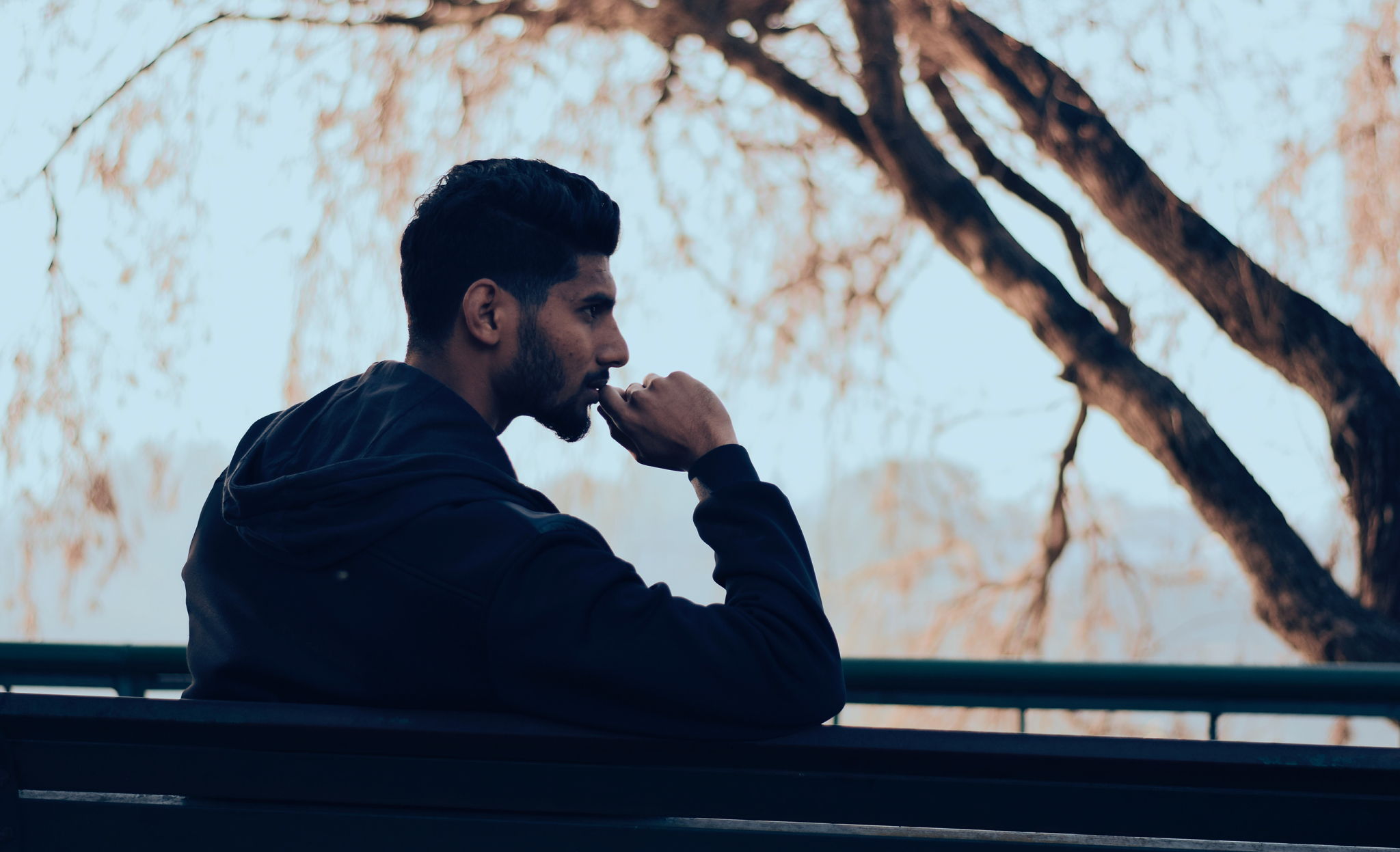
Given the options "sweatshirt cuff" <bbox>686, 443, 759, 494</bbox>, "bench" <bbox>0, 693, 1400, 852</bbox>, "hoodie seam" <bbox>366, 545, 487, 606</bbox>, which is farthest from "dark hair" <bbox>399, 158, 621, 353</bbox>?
"bench" <bbox>0, 693, 1400, 852</bbox>

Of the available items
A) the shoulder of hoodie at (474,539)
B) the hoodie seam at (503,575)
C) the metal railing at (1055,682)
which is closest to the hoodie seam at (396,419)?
the shoulder of hoodie at (474,539)

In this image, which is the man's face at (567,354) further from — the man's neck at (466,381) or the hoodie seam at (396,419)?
the hoodie seam at (396,419)

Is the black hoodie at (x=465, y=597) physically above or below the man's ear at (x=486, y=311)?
below

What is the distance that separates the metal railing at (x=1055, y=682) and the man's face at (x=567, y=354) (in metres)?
0.96

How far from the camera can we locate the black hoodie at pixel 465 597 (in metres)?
1.02

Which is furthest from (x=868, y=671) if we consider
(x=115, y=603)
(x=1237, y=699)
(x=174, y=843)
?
(x=115, y=603)

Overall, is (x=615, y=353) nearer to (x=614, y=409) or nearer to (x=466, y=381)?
(x=614, y=409)

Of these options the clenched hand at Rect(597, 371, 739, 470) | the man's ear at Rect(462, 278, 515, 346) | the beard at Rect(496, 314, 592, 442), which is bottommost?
the clenched hand at Rect(597, 371, 739, 470)

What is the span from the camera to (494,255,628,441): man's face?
4.77 ft

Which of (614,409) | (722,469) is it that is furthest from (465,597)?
(614,409)

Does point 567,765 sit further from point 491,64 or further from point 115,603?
point 491,64

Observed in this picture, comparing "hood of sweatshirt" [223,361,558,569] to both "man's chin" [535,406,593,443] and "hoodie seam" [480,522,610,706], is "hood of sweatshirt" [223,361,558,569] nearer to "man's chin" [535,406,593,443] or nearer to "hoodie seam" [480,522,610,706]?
"hoodie seam" [480,522,610,706]

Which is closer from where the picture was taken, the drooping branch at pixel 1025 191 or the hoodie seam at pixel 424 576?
the hoodie seam at pixel 424 576

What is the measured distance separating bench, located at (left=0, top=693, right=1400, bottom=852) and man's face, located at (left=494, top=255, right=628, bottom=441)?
0.51 metres
